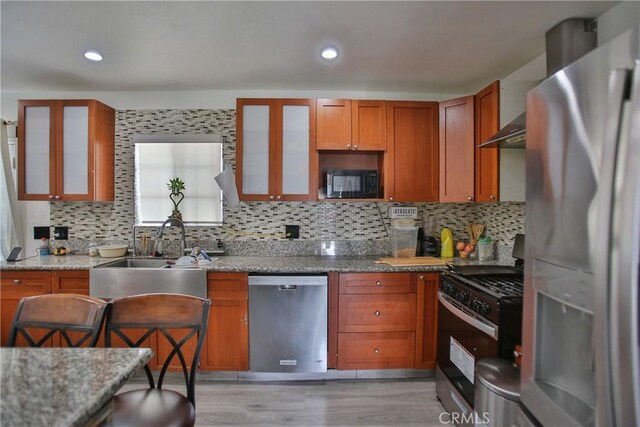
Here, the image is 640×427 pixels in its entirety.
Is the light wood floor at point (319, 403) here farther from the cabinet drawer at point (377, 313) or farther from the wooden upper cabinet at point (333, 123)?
the wooden upper cabinet at point (333, 123)

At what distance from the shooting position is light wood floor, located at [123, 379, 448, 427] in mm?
1995

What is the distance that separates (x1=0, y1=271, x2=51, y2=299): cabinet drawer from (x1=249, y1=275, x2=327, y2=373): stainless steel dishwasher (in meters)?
1.61

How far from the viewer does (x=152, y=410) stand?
121 cm

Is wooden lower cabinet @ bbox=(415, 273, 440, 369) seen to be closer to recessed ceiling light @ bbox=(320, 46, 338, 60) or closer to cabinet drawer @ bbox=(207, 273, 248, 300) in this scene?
cabinet drawer @ bbox=(207, 273, 248, 300)

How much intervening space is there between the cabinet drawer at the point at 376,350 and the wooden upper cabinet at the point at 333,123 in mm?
1596

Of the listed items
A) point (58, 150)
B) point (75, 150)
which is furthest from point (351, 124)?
point (58, 150)

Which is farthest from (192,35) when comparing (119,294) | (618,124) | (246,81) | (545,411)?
(545,411)

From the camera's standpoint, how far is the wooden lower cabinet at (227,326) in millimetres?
2383

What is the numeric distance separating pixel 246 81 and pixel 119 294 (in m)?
2.06

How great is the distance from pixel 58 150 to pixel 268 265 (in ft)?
7.06

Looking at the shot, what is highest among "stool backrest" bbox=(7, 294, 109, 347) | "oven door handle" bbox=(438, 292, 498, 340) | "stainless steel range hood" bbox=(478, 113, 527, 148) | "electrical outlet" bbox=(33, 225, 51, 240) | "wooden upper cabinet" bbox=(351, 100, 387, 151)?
"wooden upper cabinet" bbox=(351, 100, 387, 151)

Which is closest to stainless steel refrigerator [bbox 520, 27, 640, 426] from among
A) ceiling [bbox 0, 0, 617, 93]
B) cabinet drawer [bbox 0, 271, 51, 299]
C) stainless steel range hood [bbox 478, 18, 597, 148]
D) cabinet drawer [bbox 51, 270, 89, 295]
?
stainless steel range hood [bbox 478, 18, 597, 148]

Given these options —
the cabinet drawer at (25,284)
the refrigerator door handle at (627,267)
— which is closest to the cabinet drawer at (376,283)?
the refrigerator door handle at (627,267)

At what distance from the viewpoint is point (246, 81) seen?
2.80 m
